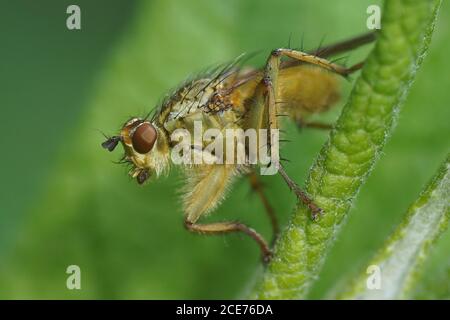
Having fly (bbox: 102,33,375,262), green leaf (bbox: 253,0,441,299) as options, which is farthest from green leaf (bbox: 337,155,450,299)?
fly (bbox: 102,33,375,262)

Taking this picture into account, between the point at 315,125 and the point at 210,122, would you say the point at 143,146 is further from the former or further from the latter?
the point at 315,125

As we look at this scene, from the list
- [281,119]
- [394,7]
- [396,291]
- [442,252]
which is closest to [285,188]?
[281,119]

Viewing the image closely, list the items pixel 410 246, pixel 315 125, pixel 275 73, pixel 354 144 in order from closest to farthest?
1. pixel 354 144
2. pixel 410 246
3. pixel 275 73
4. pixel 315 125

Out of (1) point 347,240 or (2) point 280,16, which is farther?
(2) point 280,16

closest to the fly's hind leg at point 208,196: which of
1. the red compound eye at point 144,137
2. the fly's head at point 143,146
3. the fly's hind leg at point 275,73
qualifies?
the fly's head at point 143,146

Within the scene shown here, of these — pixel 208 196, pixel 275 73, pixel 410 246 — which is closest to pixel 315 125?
pixel 275 73

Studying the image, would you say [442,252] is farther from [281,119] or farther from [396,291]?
[281,119]
